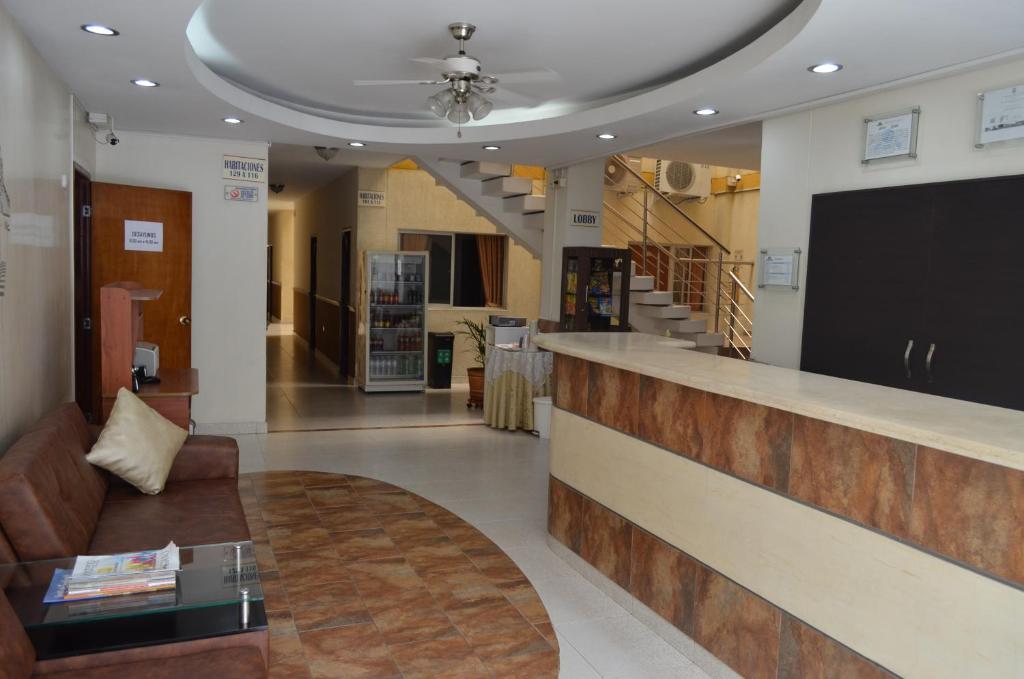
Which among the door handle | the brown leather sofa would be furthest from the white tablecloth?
the door handle

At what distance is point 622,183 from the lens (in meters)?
9.56

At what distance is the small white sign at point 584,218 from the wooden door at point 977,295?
421 cm

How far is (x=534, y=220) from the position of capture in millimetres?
8695

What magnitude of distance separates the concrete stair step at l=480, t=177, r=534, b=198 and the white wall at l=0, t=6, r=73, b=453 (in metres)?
4.30

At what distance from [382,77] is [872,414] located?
172 inches

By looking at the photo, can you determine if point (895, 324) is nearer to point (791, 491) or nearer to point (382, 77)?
point (791, 491)

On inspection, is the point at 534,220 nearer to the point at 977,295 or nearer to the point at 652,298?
the point at 652,298

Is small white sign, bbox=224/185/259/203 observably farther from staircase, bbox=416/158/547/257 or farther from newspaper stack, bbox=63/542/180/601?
newspaper stack, bbox=63/542/180/601

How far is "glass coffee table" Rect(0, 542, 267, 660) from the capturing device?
7.25ft

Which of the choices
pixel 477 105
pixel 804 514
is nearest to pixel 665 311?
pixel 477 105

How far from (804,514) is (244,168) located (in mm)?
5821

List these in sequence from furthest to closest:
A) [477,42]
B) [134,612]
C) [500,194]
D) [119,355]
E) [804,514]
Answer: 1. [500,194]
2. [477,42]
3. [119,355]
4. [804,514]
5. [134,612]

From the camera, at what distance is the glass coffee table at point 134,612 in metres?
2.21

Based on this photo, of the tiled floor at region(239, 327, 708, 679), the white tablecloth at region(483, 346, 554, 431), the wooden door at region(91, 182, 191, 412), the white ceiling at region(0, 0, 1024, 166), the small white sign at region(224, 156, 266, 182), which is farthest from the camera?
the white tablecloth at region(483, 346, 554, 431)
